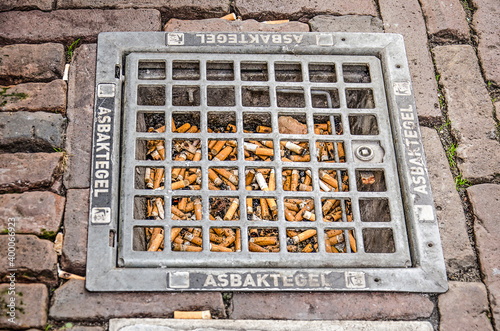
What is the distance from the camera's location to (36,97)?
8.57 feet

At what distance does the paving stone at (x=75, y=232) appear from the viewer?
88.6 inches

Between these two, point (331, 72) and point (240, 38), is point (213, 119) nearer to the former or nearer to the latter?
point (240, 38)

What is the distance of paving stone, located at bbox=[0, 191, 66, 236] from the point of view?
2305 mm

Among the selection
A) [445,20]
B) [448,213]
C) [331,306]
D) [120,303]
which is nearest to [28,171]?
[120,303]

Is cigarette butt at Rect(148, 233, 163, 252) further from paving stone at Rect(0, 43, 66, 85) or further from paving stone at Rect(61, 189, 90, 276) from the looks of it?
paving stone at Rect(0, 43, 66, 85)

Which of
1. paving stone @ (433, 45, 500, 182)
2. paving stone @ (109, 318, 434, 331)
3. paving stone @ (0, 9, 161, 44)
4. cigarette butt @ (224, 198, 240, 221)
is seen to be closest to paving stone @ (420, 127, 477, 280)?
paving stone @ (433, 45, 500, 182)

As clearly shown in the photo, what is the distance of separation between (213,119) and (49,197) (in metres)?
1.18

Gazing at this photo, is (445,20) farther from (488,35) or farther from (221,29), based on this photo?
(221,29)

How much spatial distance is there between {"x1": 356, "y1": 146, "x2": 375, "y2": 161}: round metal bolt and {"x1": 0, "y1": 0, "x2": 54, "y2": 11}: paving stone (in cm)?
204

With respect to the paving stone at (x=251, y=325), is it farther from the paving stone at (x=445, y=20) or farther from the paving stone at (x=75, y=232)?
the paving stone at (x=445, y=20)

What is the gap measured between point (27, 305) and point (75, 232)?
0.38 meters

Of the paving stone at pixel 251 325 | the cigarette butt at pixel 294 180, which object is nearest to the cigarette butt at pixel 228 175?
the cigarette butt at pixel 294 180

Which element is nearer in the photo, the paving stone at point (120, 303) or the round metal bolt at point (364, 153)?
the paving stone at point (120, 303)

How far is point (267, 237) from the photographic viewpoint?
282cm
